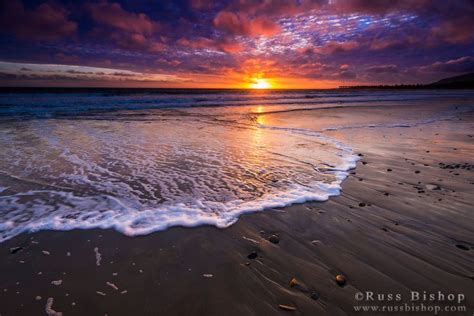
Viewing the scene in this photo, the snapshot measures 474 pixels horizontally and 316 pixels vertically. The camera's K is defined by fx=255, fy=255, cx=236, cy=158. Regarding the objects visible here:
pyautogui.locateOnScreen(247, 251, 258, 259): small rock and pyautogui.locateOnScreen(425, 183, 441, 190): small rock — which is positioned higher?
pyautogui.locateOnScreen(425, 183, 441, 190): small rock

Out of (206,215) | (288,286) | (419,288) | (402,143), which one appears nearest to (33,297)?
(206,215)

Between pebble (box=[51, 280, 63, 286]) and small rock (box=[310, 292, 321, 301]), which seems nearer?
small rock (box=[310, 292, 321, 301])

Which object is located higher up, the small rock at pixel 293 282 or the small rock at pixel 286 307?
the small rock at pixel 293 282

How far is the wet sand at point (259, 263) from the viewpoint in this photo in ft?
7.36

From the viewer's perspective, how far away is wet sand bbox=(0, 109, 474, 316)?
2.24m

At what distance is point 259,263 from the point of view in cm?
275

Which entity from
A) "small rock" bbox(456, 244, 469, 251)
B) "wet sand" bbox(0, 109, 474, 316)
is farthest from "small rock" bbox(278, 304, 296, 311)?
"small rock" bbox(456, 244, 469, 251)

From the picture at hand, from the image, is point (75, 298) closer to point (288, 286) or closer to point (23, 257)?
point (23, 257)

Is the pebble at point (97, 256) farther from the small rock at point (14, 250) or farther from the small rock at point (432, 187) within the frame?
the small rock at point (432, 187)

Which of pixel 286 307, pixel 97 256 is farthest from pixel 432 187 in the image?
pixel 97 256

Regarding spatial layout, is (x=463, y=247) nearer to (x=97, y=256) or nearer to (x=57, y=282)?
(x=97, y=256)

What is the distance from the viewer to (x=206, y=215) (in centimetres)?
376

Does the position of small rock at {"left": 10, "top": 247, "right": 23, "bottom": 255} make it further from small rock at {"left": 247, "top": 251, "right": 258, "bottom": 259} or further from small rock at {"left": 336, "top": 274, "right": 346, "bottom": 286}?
small rock at {"left": 336, "top": 274, "right": 346, "bottom": 286}

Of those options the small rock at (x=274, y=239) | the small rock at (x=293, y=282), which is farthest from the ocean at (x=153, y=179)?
the small rock at (x=293, y=282)
